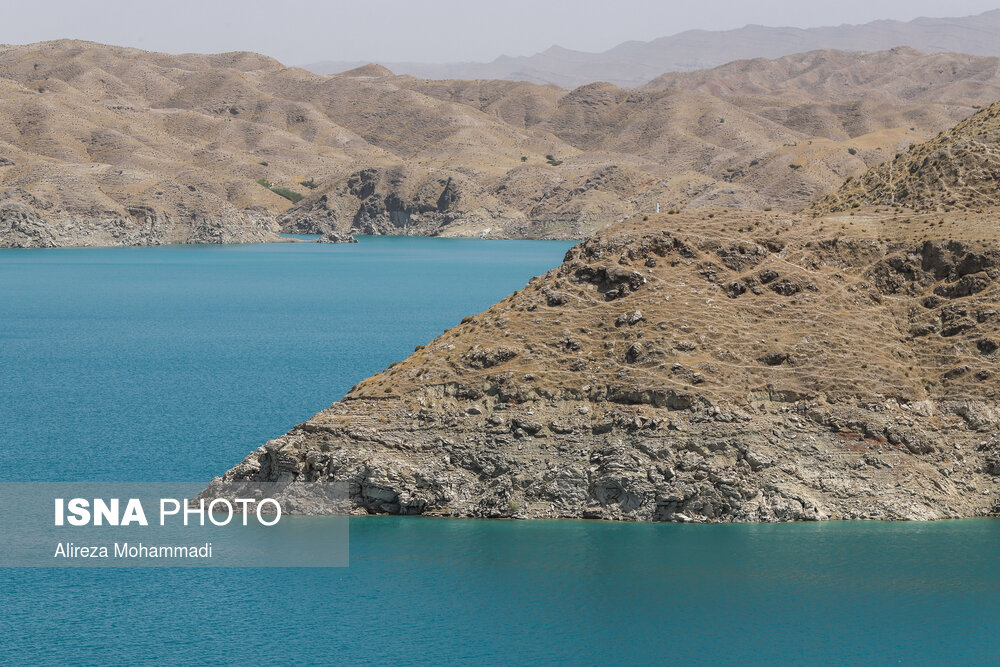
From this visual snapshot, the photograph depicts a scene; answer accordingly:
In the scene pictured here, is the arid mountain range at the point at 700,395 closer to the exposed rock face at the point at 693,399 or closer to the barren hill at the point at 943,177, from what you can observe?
the exposed rock face at the point at 693,399

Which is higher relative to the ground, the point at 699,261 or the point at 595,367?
the point at 699,261

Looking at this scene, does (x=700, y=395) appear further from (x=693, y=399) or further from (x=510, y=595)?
(x=510, y=595)

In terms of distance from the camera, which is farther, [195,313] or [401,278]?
[401,278]

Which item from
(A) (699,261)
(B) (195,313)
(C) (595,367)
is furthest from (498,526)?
(B) (195,313)

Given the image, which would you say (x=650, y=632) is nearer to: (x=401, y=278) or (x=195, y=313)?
(x=195, y=313)

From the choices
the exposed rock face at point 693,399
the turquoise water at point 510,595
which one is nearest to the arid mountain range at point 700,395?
the exposed rock face at point 693,399

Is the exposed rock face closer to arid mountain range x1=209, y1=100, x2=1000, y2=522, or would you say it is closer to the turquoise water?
arid mountain range x1=209, y1=100, x2=1000, y2=522
